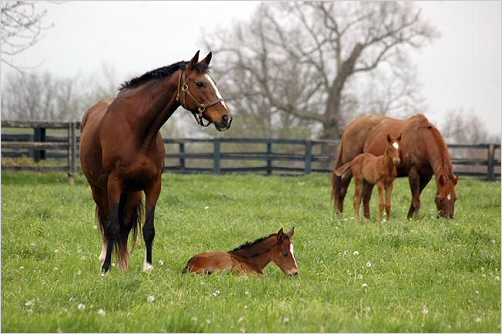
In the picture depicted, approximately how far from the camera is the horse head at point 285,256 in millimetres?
7316

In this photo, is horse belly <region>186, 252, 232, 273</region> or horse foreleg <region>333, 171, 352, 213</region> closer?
horse belly <region>186, 252, 232, 273</region>

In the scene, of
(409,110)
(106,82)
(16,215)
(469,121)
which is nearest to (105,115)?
(16,215)

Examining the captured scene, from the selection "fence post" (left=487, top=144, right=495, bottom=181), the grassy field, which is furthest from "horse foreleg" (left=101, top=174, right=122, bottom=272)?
"fence post" (left=487, top=144, right=495, bottom=181)

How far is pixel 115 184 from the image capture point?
735 centimetres

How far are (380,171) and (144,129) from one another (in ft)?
18.8

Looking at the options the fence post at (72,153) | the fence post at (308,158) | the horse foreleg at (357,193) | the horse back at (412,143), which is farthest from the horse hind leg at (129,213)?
the fence post at (308,158)

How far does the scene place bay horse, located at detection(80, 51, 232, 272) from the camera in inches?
283

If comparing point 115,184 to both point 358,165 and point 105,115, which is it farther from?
point 358,165

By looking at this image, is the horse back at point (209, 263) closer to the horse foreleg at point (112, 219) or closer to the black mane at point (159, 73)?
the horse foreleg at point (112, 219)

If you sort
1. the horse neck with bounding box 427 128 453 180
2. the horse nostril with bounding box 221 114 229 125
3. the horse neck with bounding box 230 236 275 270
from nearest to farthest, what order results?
the horse nostril with bounding box 221 114 229 125 → the horse neck with bounding box 230 236 275 270 → the horse neck with bounding box 427 128 453 180

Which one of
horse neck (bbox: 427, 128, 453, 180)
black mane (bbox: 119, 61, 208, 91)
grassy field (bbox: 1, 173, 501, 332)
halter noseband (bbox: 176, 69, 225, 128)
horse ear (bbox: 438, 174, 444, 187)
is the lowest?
grassy field (bbox: 1, 173, 501, 332)

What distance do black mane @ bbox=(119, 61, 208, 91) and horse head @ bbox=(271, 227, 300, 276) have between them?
193 cm

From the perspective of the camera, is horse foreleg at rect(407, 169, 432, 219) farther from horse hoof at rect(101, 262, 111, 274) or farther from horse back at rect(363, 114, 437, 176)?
horse hoof at rect(101, 262, 111, 274)

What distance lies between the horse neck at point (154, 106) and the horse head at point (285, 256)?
171cm
